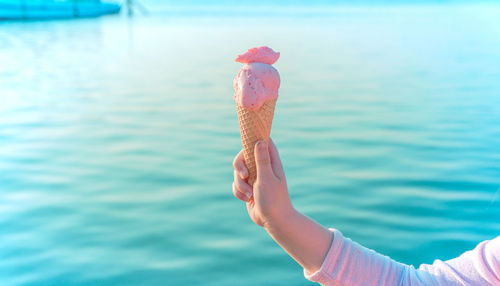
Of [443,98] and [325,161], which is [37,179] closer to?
[325,161]

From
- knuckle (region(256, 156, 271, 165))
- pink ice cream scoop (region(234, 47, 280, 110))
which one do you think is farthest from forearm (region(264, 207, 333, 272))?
pink ice cream scoop (region(234, 47, 280, 110))

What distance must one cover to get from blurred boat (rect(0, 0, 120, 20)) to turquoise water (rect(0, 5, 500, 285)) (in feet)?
51.7

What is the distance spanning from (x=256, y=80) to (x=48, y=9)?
26396 mm

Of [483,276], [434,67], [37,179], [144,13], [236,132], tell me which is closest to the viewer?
[483,276]

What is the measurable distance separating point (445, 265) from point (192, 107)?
5.11m

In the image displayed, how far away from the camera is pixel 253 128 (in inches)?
50.3

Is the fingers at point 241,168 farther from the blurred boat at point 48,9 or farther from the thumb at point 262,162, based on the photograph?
the blurred boat at point 48,9

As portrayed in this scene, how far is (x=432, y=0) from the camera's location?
46969 mm

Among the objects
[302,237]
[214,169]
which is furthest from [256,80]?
[214,169]

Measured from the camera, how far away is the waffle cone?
4.16 feet

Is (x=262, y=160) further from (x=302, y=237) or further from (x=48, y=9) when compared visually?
(x=48, y=9)

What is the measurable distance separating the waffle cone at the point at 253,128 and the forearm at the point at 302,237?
12cm

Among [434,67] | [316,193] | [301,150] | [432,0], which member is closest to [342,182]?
[316,193]

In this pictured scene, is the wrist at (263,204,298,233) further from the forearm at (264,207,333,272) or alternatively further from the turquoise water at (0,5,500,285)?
the turquoise water at (0,5,500,285)
